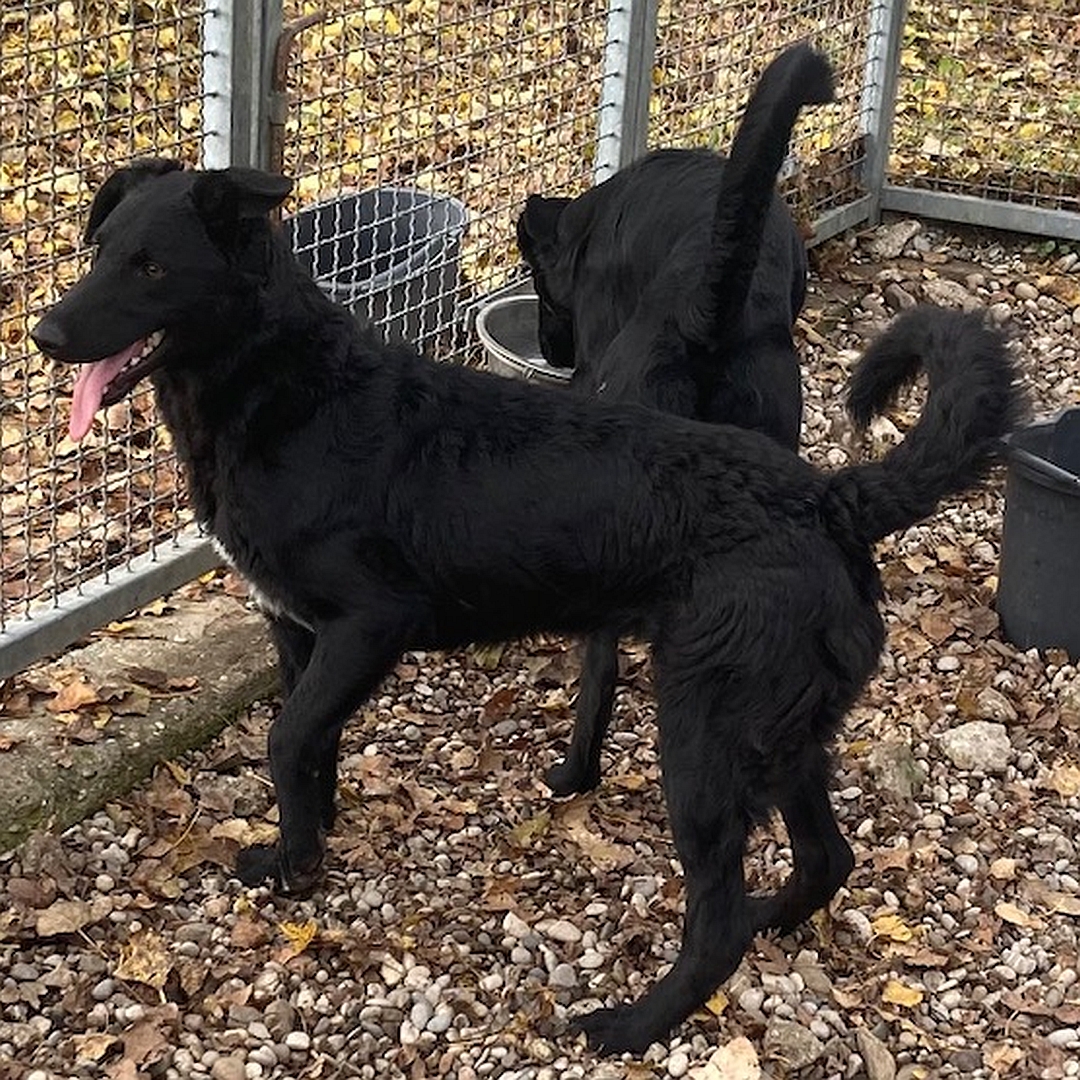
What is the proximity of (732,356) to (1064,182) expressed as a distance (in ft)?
14.7

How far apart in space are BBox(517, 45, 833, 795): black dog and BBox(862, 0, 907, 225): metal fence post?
3.43m

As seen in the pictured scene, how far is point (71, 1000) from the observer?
352 centimetres

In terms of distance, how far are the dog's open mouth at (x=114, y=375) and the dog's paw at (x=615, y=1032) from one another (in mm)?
1504

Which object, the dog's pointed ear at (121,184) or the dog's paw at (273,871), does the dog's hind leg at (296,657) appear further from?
the dog's pointed ear at (121,184)

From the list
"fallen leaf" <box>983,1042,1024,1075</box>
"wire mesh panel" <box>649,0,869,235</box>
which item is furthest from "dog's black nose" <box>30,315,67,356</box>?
"wire mesh panel" <box>649,0,869,235</box>

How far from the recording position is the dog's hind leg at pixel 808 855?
3.56 m

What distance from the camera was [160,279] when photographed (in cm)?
331

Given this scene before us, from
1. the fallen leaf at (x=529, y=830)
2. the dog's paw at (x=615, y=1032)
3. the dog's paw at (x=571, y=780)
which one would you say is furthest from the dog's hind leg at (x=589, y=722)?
the dog's paw at (x=615, y=1032)

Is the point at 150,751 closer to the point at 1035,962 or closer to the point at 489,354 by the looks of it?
the point at 489,354

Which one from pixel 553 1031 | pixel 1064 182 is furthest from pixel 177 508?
pixel 1064 182

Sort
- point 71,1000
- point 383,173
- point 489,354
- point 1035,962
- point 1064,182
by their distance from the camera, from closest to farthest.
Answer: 1. point 71,1000
2. point 1035,962
3. point 489,354
4. point 383,173
5. point 1064,182

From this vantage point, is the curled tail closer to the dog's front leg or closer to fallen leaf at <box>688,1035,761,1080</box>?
the dog's front leg

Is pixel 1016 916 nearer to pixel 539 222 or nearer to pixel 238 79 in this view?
pixel 539 222

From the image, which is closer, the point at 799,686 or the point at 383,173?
the point at 799,686
